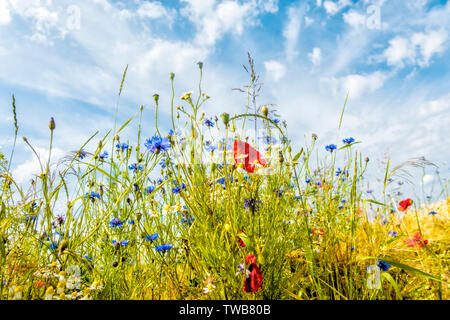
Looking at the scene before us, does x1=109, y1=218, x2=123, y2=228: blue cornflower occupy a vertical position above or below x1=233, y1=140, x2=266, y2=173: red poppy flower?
below

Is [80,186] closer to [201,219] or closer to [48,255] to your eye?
[48,255]

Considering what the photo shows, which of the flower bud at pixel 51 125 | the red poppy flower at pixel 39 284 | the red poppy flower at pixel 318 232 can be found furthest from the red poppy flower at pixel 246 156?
the red poppy flower at pixel 39 284

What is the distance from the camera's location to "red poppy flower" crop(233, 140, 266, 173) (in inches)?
48.9

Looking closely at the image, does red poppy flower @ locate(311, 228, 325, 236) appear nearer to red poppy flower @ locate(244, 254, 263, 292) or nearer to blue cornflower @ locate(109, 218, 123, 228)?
red poppy flower @ locate(244, 254, 263, 292)

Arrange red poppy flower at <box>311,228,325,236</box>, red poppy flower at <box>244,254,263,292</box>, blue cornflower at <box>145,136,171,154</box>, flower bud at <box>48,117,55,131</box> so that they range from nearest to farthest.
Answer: red poppy flower at <box>244,254,263,292</box>
flower bud at <box>48,117,55,131</box>
blue cornflower at <box>145,136,171,154</box>
red poppy flower at <box>311,228,325,236</box>

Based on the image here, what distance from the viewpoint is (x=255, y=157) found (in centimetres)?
129

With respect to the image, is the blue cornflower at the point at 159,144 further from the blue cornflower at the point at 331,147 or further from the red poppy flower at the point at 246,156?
the blue cornflower at the point at 331,147

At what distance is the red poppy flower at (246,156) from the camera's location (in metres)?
1.24

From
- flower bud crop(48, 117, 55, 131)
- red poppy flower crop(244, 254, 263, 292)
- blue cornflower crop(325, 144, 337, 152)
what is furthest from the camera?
blue cornflower crop(325, 144, 337, 152)

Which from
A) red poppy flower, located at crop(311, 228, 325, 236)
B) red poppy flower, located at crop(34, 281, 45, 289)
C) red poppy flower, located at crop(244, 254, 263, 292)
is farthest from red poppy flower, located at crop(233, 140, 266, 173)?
red poppy flower, located at crop(34, 281, 45, 289)

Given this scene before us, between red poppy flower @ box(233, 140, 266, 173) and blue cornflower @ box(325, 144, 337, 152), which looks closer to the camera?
red poppy flower @ box(233, 140, 266, 173)

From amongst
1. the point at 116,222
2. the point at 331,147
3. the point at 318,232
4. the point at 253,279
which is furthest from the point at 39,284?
the point at 331,147

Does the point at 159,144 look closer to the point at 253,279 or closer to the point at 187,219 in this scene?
the point at 187,219

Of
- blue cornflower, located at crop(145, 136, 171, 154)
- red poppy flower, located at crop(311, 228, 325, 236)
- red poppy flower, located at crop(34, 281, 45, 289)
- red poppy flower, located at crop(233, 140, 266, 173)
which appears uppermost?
blue cornflower, located at crop(145, 136, 171, 154)
